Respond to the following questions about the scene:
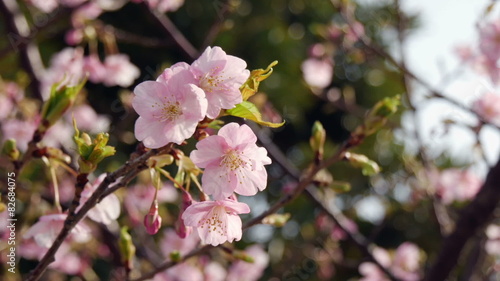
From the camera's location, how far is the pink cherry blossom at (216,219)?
2.76 ft

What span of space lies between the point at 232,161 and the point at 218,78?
0.44ft

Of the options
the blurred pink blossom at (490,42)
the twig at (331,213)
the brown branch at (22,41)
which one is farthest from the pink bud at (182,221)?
the blurred pink blossom at (490,42)

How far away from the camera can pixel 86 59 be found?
237 cm

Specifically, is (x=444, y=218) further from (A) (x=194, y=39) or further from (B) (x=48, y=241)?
(A) (x=194, y=39)

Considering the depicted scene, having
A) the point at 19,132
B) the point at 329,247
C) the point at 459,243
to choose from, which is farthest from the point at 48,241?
the point at 329,247

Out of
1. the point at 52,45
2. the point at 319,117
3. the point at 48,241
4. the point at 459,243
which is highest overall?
the point at 48,241

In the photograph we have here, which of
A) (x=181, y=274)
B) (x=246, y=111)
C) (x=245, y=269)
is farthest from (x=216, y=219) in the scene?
(x=245, y=269)

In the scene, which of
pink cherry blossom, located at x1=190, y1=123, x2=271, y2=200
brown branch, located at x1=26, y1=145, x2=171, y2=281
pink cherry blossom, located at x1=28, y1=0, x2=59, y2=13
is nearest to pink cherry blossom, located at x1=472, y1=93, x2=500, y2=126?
pink cherry blossom, located at x1=28, y1=0, x2=59, y2=13

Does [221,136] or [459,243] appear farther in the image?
[459,243]

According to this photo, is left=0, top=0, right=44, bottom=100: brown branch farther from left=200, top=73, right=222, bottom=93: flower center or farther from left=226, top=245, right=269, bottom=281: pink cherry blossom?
left=226, top=245, right=269, bottom=281: pink cherry blossom

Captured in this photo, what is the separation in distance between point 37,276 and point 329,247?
1.62m

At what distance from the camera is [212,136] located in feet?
2.68

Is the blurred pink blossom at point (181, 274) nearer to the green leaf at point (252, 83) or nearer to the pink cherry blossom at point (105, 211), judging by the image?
the pink cherry blossom at point (105, 211)

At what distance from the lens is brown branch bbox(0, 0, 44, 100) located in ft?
5.48
